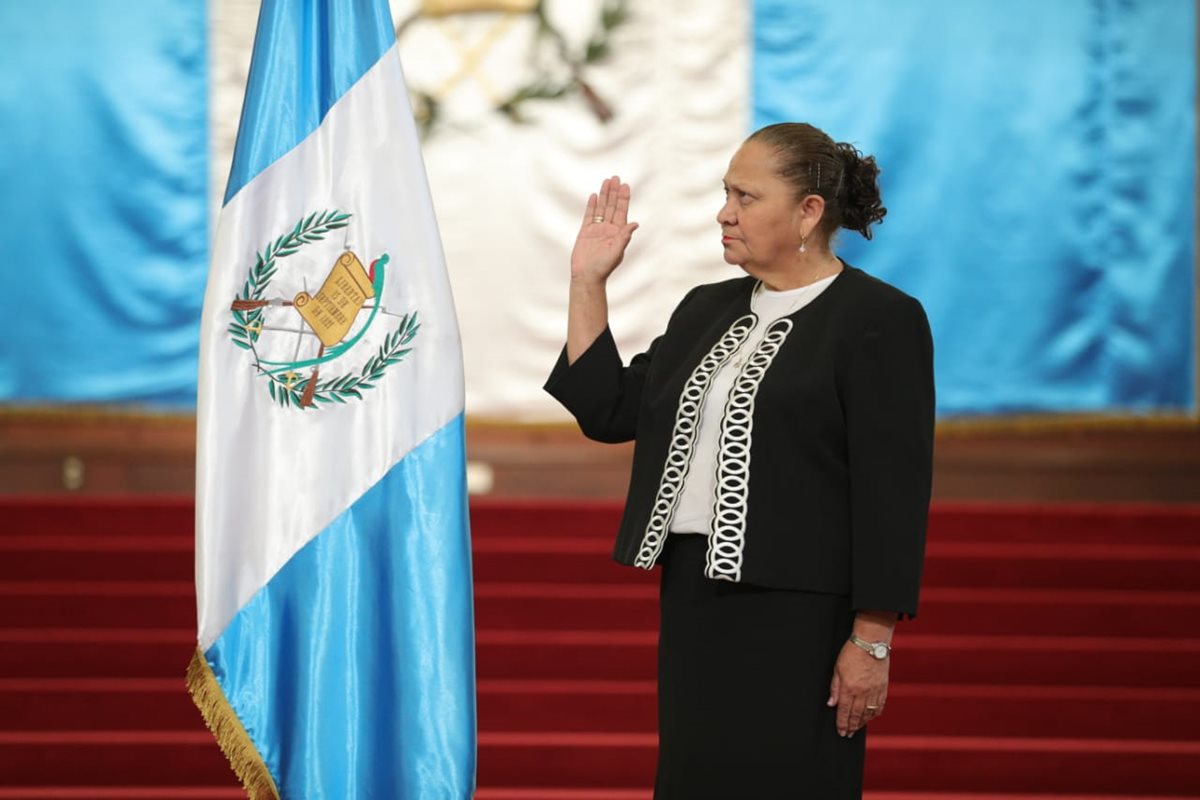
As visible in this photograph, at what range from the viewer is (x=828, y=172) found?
1905mm

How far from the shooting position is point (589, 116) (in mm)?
5602

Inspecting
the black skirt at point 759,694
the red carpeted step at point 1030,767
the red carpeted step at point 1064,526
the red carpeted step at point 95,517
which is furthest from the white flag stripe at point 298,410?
the red carpeted step at point 1064,526

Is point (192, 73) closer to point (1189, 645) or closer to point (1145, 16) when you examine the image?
point (1145, 16)

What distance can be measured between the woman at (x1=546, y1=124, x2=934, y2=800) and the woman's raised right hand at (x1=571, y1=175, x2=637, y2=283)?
19 cm

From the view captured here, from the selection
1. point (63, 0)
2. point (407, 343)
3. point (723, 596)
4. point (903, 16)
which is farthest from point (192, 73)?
point (723, 596)

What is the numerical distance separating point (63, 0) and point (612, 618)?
3.22 meters

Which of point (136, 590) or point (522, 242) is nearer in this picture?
point (136, 590)

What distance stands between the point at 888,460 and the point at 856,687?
0.28 metres

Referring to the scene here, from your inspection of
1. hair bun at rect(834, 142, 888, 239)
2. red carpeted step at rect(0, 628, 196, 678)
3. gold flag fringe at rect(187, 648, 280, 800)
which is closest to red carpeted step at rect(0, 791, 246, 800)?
red carpeted step at rect(0, 628, 196, 678)

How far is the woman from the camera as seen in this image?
5.97 feet

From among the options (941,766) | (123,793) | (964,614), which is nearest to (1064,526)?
(964,614)

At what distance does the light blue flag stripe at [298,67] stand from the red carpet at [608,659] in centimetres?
186

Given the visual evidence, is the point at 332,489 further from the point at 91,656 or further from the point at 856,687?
the point at 91,656

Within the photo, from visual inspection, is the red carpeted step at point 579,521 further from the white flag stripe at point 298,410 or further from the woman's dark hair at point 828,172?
the woman's dark hair at point 828,172
